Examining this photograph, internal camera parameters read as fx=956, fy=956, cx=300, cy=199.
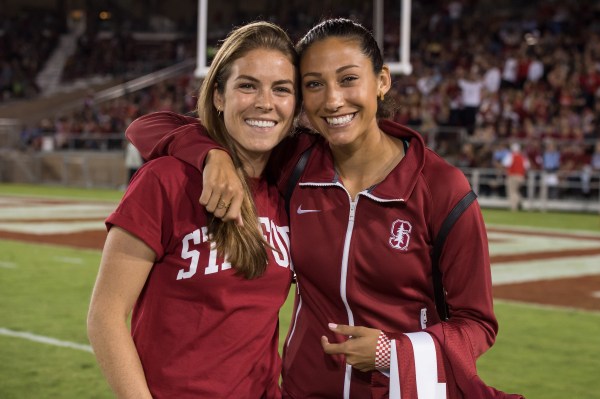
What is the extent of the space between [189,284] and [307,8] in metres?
28.4

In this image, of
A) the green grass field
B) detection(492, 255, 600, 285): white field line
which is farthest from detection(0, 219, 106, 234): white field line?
detection(492, 255, 600, 285): white field line

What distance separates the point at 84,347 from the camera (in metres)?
6.05

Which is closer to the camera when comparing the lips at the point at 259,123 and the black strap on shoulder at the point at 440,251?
the black strap on shoulder at the point at 440,251

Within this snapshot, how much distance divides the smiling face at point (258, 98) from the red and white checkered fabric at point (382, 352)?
623 millimetres

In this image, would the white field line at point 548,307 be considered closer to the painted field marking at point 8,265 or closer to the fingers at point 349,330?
the painted field marking at point 8,265

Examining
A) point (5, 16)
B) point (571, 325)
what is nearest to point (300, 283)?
point (571, 325)

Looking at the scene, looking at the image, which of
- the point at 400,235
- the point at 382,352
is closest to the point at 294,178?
the point at 400,235

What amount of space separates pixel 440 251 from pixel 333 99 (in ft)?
1.69

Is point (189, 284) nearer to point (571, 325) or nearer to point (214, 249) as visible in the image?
point (214, 249)

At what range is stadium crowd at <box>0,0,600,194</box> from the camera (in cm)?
1953

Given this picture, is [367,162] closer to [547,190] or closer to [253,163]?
[253,163]

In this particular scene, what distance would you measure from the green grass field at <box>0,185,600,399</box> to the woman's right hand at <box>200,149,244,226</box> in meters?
2.89

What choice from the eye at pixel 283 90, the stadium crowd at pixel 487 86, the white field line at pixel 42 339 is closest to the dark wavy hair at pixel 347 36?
the eye at pixel 283 90

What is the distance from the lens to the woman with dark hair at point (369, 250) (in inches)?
93.7
